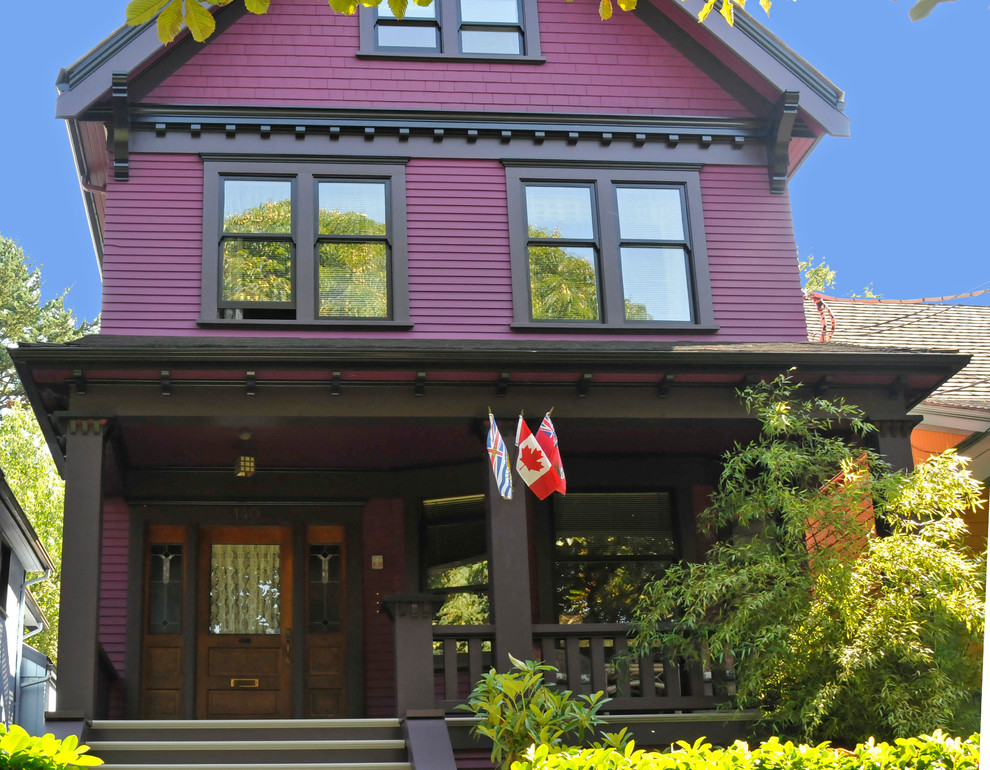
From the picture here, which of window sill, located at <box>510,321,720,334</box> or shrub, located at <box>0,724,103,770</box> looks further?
window sill, located at <box>510,321,720,334</box>

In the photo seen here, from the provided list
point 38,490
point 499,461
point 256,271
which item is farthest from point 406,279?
point 38,490

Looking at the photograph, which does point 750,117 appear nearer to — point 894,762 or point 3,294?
point 894,762

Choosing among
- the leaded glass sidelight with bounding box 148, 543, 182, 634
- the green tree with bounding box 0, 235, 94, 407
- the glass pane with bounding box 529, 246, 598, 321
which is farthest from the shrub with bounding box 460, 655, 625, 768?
the green tree with bounding box 0, 235, 94, 407

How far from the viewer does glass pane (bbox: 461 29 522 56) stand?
11.5 m

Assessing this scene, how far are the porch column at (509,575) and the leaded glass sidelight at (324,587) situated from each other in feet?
9.17

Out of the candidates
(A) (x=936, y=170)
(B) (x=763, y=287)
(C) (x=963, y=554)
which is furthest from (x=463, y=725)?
(A) (x=936, y=170)

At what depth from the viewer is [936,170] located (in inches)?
5994

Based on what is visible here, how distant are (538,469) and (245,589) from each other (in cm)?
408

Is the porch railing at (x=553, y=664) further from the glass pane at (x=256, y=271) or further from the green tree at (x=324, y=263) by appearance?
the glass pane at (x=256, y=271)

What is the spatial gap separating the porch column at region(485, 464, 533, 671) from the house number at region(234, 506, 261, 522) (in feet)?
10.0

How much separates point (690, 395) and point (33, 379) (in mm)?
5054

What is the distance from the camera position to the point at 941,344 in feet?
45.0

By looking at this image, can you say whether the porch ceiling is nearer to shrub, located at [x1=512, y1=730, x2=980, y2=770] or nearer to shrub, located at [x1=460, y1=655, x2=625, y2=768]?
shrub, located at [x1=460, y1=655, x2=625, y2=768]

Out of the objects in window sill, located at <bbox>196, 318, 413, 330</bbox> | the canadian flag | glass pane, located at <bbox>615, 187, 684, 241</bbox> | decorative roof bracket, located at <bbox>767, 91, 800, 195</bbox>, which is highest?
decorative roof bracket, located at <bbox>767, 91, 800, 195</bbox>
